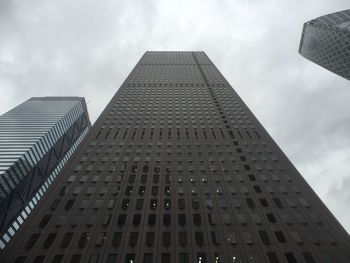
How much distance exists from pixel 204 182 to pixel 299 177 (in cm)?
1738

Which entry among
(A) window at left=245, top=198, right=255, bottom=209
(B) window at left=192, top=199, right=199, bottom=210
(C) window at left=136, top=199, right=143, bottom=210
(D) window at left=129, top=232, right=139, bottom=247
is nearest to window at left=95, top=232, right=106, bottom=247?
(D) window at left=129, top=232, right=139, bottom=247

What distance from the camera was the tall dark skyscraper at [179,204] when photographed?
3828cm

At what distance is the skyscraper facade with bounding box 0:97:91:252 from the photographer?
370ft

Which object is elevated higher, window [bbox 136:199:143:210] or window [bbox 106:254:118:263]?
window [bbox 136:199:143:210]

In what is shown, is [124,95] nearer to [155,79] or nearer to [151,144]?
[155,79]

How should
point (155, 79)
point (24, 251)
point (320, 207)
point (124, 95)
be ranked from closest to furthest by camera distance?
point (24, 251) → point (320, 207) → point (124, 95) → point (155, 79)

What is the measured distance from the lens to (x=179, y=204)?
1845 inches

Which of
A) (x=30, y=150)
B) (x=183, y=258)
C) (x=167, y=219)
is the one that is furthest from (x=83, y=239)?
(x=30, y=150)

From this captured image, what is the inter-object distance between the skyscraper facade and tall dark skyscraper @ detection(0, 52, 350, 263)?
2350 inches

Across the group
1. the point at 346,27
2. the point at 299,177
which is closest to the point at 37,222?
the point at 299,177

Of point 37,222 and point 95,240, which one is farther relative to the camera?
point 37,222

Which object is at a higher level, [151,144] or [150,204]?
[151,144]

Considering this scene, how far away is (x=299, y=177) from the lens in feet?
178

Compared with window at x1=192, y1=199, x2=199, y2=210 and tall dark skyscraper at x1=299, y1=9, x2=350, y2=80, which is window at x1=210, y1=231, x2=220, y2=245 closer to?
window at x1=192, y1=199, x2=199, y2=210
